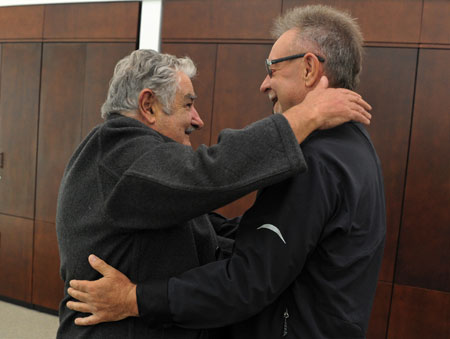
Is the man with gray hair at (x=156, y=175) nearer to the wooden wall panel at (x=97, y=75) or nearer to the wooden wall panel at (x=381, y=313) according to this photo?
the wooden wall panel at (x=381, y=313)

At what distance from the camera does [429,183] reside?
2.69m

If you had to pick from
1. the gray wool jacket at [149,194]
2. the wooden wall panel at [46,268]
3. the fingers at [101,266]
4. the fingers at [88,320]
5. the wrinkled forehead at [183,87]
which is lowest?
the wooden wall panel at [46,268]

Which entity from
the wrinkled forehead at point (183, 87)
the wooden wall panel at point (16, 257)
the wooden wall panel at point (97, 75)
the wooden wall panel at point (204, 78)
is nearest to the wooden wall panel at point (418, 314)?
the wooden wall panel at point (204, 78)

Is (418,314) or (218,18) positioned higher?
(218,18)

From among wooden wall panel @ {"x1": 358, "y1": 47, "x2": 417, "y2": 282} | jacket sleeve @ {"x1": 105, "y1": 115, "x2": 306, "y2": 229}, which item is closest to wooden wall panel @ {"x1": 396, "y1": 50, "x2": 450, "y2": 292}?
wooden wall panel @ {"x1": 358, "y1": 47, "x2": 417, "y2": 282}

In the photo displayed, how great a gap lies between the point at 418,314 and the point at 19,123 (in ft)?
12.8

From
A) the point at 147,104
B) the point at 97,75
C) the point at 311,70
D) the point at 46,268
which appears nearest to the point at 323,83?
the point at 311,70

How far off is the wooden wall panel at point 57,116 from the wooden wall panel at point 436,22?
111 inches

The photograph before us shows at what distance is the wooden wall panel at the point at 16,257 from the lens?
3996 millimetres

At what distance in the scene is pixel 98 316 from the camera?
3.53 feet

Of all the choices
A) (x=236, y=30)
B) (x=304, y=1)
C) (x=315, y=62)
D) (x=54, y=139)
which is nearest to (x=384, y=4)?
(x=304, y=1)

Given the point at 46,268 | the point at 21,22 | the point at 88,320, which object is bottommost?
the point at 46,268

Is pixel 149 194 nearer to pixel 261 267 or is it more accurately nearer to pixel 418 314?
Answer: pixel 261 267

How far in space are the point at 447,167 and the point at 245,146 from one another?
7.38 ft
